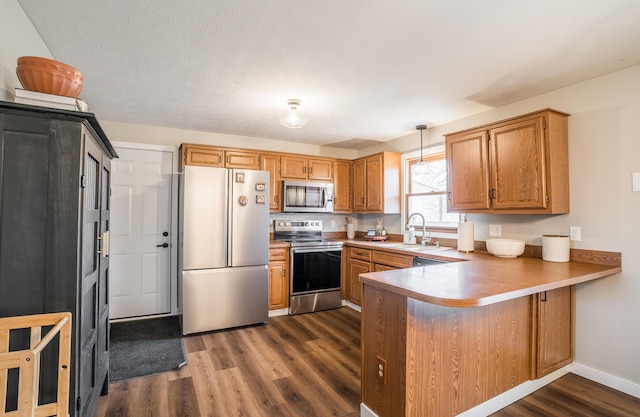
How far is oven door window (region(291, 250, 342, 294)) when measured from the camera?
13.0 feet

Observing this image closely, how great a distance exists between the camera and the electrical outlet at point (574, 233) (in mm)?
2527

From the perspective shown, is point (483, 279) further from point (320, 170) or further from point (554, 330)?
point (320, 170)

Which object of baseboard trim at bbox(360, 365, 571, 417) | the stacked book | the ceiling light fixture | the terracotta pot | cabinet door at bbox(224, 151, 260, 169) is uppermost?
the ceiling light fixture

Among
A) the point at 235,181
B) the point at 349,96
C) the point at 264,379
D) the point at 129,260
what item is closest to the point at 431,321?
the point at 264,379

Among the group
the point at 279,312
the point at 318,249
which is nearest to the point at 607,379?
the point at 318,249

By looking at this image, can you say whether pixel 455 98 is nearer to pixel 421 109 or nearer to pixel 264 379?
pixel 421 109

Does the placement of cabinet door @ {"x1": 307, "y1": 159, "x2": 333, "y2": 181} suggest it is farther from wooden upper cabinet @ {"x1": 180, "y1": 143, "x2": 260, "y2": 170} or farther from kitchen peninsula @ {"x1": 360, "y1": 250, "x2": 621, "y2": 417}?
kitchen peninsula @ {"x1": 360, "y1": 250, "x2": 621, "y2": 417}

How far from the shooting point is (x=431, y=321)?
5.79ft

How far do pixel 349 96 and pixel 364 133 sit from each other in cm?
137

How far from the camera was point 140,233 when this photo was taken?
12.6 feet

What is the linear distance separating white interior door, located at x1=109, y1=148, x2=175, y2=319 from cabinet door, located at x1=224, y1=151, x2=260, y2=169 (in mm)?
709

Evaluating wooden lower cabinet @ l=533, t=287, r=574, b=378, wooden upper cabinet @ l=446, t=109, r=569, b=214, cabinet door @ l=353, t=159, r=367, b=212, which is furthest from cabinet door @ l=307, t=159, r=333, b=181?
wooden lower cabinet @ l=533, t=287, r=574, b=378

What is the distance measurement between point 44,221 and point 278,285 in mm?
2830

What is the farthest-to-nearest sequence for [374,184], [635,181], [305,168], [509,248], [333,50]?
[305,168] → [374,184] → [509,248] → [635,181] → [333,50]
